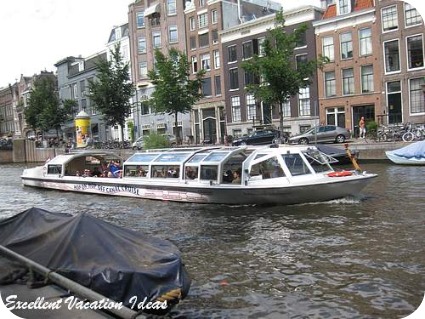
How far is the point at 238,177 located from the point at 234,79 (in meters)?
33.9

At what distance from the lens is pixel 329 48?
1663 inches

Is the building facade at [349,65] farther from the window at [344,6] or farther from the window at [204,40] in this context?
the window at [204,40]

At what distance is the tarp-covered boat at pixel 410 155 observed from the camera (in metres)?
25.1

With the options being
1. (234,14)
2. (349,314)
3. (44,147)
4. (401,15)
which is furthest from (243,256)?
(44,147)

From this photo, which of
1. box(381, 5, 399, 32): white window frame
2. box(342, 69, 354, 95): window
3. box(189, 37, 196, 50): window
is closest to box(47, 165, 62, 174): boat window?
box(342, 69, 354, 95): window

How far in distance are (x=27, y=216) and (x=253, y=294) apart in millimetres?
3928

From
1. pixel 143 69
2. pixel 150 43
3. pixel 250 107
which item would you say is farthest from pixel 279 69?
pixel 143 69

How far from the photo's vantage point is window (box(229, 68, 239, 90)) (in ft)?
161

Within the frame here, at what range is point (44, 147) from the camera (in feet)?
194

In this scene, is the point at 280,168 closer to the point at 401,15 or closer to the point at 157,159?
the point at 157,159

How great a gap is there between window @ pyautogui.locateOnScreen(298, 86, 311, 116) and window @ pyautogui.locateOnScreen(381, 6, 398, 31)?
8.22m

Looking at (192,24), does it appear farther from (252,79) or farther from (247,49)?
(252,79)

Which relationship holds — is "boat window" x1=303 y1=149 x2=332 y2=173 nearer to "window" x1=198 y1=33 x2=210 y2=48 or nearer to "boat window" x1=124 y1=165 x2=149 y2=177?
"boat window" x1=124 y1=165 x2=149 y2=177

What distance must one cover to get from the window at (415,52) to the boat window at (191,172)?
2508 cm
